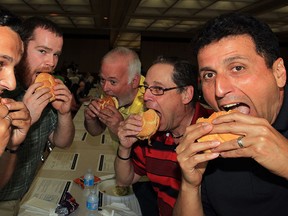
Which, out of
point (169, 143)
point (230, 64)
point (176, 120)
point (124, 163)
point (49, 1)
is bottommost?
point (124, 163)

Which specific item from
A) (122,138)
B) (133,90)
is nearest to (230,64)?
(122,138)

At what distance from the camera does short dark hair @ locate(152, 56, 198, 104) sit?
2.01 meters

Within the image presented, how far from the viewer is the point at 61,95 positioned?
6.88 ft

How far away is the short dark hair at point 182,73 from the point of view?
2014 mm

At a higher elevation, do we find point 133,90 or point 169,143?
point 133,90

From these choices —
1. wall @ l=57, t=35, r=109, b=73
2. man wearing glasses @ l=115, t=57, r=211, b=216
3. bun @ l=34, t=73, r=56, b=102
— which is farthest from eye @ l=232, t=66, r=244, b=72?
wall @ l=57, t=35, r=109, b=73

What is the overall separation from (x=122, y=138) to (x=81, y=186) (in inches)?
21.0

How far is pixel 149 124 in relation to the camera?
1.84m

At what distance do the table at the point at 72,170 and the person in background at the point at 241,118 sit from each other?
2.45 feet

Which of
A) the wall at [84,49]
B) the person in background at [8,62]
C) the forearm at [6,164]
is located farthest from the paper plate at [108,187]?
the wall at [84,49]

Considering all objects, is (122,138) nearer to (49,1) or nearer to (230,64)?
(230,64)

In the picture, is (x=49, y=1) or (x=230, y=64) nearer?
(x=230, y=64)

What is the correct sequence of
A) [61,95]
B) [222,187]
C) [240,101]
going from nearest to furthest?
[240,101], [222,187], [61,95]

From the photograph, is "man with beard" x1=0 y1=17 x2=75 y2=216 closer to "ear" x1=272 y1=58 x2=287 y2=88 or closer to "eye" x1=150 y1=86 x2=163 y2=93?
"eye" x1=150 y1=86 x2=163 y2=93
